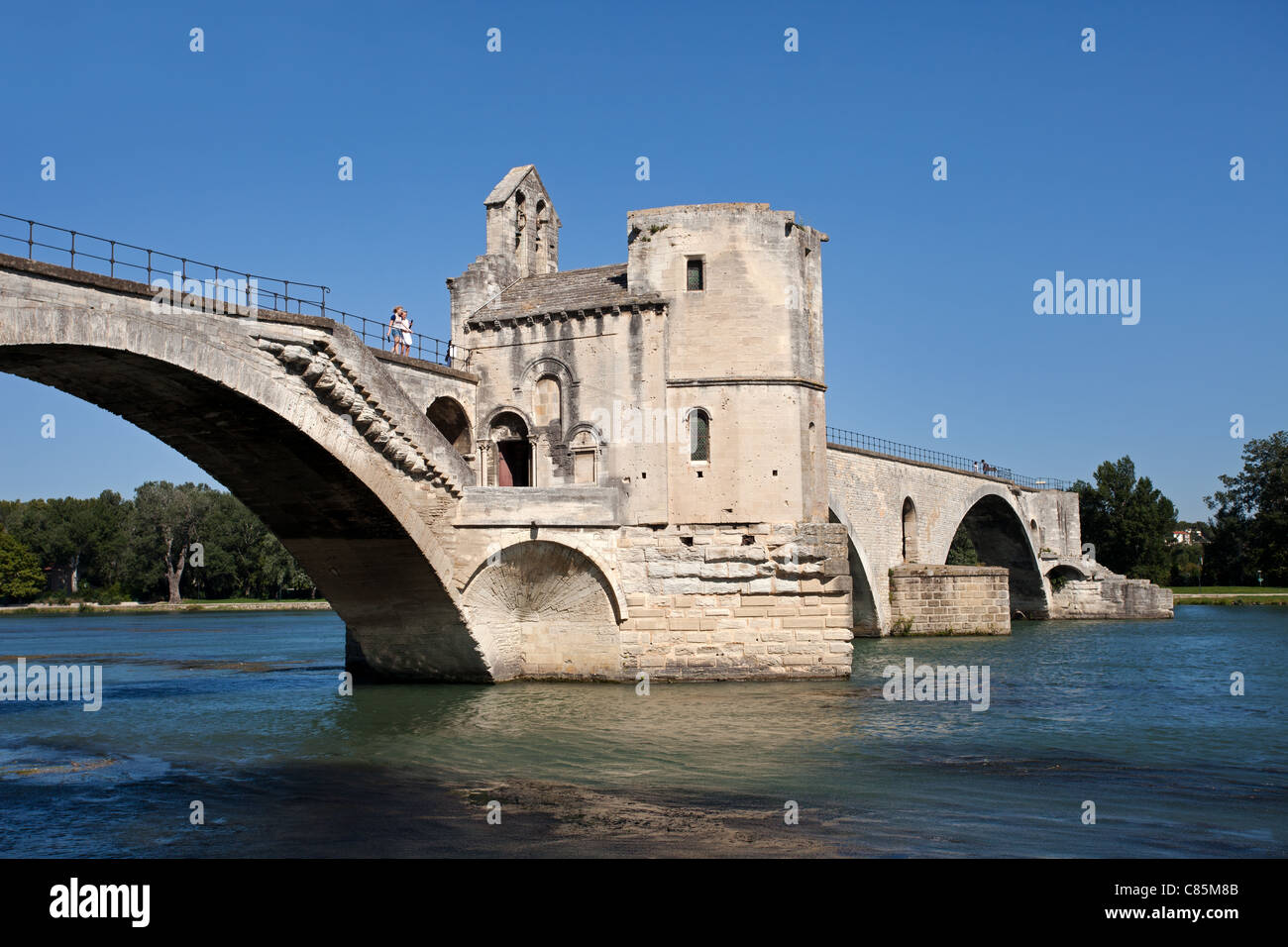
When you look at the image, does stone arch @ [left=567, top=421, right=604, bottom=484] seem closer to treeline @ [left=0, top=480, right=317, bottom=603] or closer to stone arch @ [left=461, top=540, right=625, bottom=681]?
stone arch @ [left=461, top=540, right=625, bottom=681]

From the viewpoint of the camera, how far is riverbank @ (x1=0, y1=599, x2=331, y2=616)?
79250 mm

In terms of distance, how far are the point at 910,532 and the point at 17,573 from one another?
2694 inches

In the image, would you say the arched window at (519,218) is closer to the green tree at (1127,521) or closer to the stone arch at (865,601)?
the stone arch at (865,601)

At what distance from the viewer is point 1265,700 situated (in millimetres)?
23766

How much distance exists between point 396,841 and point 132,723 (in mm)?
12062

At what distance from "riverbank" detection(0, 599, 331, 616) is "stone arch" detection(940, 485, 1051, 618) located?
4488 cm

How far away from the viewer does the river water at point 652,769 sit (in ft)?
36.1

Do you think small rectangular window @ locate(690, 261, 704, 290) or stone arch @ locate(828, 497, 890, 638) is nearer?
small rectangular window @ locate(690, 261, 704, 290)

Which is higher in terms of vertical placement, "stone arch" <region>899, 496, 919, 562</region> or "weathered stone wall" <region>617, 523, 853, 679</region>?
"stone arch" <region>899, 496, 919, 562</region>
